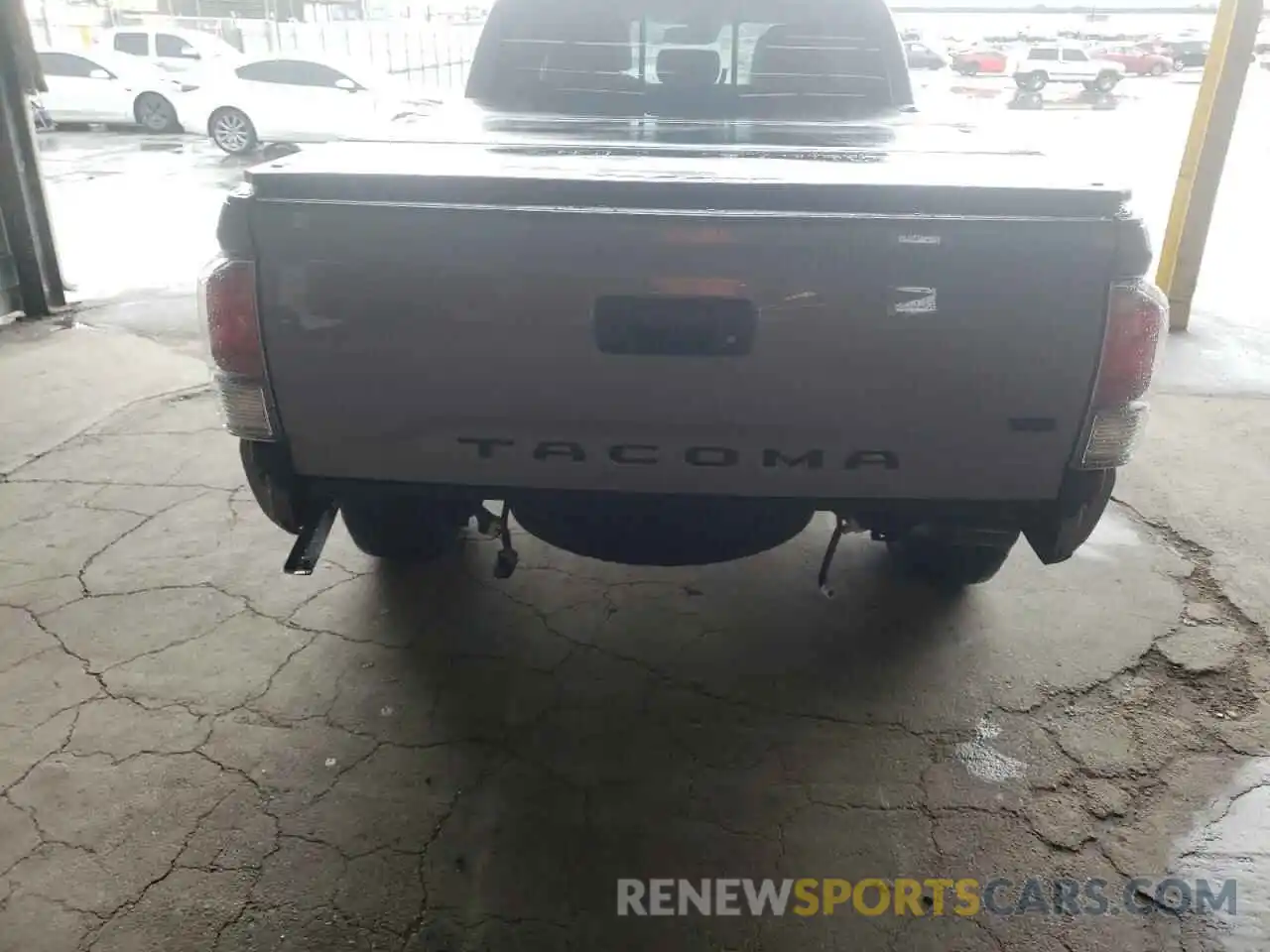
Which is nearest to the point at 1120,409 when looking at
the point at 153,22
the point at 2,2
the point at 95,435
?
the point at 95,435

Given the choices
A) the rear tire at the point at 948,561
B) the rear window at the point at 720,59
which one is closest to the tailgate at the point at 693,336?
the rear tire at the point at 948,561

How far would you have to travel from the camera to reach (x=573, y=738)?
259 centimetres

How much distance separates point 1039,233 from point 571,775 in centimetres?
172

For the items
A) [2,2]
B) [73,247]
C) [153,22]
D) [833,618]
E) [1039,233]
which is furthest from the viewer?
[153,22]

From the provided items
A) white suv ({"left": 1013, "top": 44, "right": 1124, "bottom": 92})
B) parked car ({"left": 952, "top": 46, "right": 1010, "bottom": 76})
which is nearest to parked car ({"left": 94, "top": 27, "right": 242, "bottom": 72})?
white suv ({"left": 1013, "top": 44, "right": 1124, "bottom": 92})

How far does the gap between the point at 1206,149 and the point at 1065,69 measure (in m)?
23.9

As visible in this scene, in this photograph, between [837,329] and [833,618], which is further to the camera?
[833,618]

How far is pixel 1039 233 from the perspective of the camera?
6.28 feet

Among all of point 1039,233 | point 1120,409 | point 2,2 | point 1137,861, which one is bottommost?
point 1137,861

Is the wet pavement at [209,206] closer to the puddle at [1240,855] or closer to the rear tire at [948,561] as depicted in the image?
the rear tire at [948,561]

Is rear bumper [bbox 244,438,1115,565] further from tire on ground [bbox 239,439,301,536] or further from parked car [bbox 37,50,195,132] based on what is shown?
parked car [bbox 37,50,195,132]

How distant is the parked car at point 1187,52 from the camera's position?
33.9 m

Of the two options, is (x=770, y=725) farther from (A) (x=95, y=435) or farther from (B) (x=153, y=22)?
(B) (x=153, y=22)

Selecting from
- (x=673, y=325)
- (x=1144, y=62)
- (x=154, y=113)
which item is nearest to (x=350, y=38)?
(x=154, y=113)
